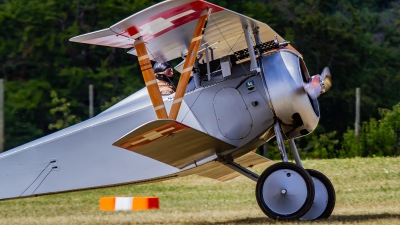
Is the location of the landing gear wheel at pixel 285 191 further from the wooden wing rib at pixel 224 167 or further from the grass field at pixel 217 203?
the wooden wing rib at pixel 224 167

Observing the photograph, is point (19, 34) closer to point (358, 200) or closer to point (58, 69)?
point (58, 69)

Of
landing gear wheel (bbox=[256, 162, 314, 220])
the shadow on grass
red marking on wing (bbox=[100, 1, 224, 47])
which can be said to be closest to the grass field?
the shadow on grass

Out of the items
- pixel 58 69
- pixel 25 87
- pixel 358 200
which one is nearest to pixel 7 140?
pixel 25 87

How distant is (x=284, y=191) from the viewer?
26.5 ft

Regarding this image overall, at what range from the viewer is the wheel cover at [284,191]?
8.04 meters

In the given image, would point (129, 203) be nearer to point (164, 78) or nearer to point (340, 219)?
point (164, 78)

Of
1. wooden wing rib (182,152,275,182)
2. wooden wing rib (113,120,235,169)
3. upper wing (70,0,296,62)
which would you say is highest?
upper wing (70,0,296,62)

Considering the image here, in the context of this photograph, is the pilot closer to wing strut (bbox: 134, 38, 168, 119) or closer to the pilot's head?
the pilot's head

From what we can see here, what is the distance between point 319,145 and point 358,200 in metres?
11.0

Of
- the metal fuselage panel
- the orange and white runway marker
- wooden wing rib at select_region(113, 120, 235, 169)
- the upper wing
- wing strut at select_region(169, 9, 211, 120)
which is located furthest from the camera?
the orange and white runway marker

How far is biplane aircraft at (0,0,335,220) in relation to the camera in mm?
8172

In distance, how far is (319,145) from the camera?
71.3ft

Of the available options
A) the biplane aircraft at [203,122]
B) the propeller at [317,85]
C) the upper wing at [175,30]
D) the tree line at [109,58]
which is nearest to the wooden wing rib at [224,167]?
the biplane aircraft at [203,122]

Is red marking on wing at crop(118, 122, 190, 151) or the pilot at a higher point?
the pilot
